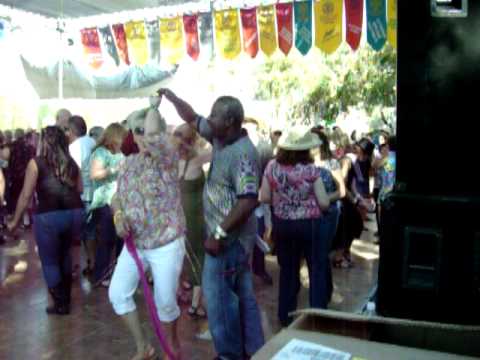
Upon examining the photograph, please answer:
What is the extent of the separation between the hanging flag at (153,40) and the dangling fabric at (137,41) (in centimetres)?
11

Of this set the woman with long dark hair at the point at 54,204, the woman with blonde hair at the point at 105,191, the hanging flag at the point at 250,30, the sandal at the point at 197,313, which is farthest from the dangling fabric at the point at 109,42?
the sandal at the point at 197,313

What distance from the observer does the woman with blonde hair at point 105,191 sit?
18.5 feet

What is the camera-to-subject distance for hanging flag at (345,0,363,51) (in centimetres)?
974

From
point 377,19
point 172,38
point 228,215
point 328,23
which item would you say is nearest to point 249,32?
point 328,23

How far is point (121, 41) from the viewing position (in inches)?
510

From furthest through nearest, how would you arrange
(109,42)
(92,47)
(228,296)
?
(92,47) → (109,42) → (228,296)

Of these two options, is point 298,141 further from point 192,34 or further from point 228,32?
point 192,34

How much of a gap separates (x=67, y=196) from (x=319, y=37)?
22.0 feet

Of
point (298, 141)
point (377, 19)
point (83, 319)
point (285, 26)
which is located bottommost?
point (83, 319)

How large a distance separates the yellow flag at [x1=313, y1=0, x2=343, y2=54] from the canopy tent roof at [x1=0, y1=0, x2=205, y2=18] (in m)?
3.24

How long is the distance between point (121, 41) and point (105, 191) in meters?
7.99

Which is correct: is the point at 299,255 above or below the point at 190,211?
below

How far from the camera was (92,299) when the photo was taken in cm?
566

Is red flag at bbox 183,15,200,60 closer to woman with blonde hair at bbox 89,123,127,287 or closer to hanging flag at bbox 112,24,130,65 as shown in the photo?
hanging flag at bbox 112,24,130,65
